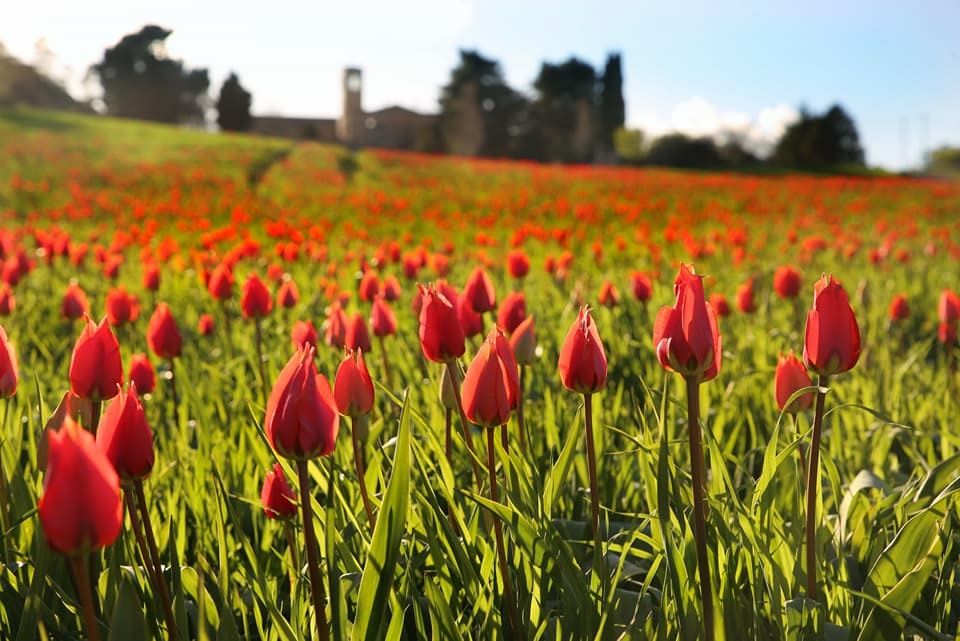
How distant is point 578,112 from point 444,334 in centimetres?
5715

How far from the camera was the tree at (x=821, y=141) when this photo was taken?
5016 centimetres

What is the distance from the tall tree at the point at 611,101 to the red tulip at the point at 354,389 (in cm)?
5656

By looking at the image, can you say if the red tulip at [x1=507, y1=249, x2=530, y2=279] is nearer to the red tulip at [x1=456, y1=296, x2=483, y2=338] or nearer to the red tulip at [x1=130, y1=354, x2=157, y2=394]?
the red tulip at [x1=456, y1=296, x2=483, y2=338]

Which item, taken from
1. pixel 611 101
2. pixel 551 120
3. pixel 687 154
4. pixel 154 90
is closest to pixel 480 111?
pixel 551 120

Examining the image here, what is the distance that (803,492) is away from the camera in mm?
1809

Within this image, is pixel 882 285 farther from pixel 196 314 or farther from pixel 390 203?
pixel 390 203

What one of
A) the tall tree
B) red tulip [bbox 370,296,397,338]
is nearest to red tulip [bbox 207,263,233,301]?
red tulip [bbox 370,296,397,338]

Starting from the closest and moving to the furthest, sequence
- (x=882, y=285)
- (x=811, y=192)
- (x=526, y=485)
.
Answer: (x=526, y=485) < (x=882, y=285) < (x=811, y=192)

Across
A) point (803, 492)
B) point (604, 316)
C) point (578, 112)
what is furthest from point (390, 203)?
point (578, 112)

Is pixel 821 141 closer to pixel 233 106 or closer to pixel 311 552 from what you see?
pixel 233 106

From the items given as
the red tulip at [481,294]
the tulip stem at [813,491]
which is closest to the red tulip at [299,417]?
the tulip stem at [813,491]

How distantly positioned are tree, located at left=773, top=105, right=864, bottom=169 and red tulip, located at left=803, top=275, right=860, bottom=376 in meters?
52.1

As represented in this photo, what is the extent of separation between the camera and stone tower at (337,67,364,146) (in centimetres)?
5006

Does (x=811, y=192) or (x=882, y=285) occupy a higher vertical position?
(x=811, y=192)
